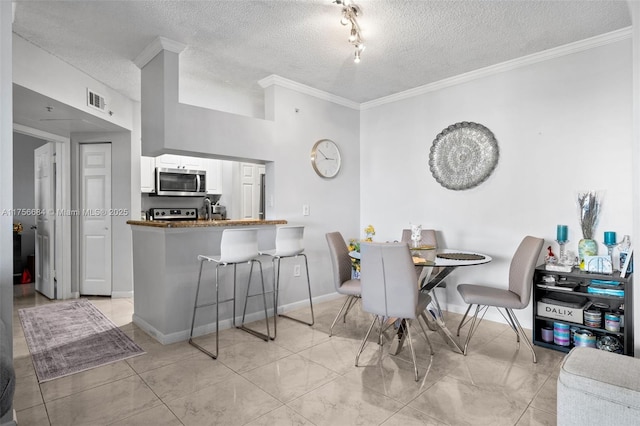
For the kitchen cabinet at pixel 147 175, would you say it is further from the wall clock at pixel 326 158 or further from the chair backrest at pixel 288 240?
the chair backrest at pixel 288 240

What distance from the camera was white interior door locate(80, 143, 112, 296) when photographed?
15.2 feet


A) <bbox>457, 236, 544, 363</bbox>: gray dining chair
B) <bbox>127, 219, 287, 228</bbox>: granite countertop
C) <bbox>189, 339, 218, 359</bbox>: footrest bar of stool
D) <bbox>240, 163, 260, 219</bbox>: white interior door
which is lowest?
<bbox>189, 339, 218, 359</bbox>: footrest bar of stool

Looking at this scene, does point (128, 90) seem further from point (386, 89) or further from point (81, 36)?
point (386, 89)

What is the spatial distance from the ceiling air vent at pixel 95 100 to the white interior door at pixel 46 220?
124 centimetres

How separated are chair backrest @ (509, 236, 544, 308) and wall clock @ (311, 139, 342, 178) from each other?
227 cm

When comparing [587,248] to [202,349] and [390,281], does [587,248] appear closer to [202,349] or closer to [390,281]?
[390,281]

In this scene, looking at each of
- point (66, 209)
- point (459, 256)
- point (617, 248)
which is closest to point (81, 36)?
point (66, 209)

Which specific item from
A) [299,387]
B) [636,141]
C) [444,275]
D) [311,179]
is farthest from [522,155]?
[299,387]

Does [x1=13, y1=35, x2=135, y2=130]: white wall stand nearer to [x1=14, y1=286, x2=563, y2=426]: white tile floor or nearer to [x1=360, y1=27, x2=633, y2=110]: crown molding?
[x1=14, y1=286, x2=563, y2=426]: white tile floor

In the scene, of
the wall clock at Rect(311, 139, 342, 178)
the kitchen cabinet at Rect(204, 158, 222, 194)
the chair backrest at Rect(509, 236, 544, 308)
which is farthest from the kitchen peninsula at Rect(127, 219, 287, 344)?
the chair backrest at Rect(509, 236, 544, 308)

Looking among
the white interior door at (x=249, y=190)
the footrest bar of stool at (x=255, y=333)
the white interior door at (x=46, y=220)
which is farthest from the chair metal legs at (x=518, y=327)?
the white interior door at (x=46, y=220)

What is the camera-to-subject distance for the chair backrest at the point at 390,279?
2.37 meters

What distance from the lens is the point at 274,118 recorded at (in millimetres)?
3820

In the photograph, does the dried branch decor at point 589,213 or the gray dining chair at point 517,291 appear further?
the dried branch decor at point 589,213
